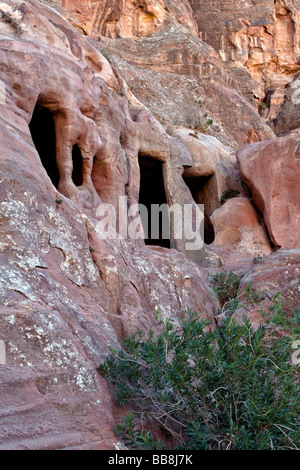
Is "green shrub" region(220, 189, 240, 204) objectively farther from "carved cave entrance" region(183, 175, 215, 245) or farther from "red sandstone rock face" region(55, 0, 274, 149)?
"red sandstone rock face" region(55, 0, 274, 149)

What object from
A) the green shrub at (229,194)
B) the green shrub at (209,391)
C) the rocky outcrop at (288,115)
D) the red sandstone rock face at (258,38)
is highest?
the red sandstone rock face at (258,38)

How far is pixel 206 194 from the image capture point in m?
19.5

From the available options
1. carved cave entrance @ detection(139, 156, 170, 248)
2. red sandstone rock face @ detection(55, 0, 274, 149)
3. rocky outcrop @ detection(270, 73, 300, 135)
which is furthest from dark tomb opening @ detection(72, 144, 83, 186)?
rocky outcrop @ detection(270, 73, 300, 135)

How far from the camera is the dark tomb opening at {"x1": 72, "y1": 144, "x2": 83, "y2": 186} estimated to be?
13.8m

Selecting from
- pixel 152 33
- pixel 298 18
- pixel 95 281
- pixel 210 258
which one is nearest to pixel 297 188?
pixel 210 258

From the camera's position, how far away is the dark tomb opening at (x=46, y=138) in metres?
13.6

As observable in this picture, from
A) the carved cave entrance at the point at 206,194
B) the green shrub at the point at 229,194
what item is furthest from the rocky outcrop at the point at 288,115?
the green shrub at the point at 229,194

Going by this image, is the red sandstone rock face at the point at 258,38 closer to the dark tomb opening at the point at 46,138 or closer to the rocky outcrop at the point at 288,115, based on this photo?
the rocky outcrop at the point at 288,115

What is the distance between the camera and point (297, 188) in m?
17.5

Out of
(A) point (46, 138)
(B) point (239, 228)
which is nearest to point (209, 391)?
(A) point (46, 138)

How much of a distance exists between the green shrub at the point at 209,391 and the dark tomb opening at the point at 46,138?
7367 millimetres
